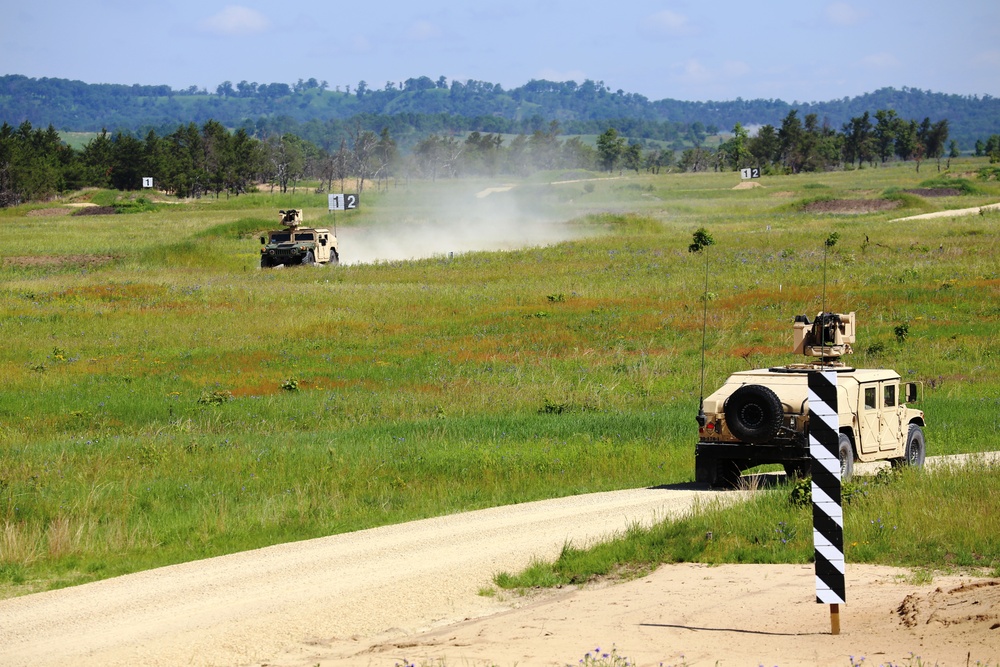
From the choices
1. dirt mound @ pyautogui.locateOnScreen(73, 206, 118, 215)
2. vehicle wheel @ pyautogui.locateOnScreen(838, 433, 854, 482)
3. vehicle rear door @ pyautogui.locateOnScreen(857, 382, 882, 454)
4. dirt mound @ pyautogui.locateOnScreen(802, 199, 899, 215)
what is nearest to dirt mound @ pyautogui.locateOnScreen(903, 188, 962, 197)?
dirt mound @ pyautogui.locateOnScreen(802, 199, 899, 215)

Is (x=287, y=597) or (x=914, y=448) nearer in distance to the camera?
(x=287, y=597)

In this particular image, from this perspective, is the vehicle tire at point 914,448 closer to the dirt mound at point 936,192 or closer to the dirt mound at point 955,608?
the dirt mound at point 955,608

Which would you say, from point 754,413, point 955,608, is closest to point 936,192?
point 754,413

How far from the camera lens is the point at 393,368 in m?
33.6

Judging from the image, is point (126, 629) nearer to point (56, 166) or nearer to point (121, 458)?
point (121, 458)

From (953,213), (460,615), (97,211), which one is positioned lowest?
(460,615)

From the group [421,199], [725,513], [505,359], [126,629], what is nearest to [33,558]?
[126,629]

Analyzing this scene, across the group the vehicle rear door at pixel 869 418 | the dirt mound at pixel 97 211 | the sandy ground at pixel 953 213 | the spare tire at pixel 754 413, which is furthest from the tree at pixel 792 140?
the spare tire at pixel 754 413

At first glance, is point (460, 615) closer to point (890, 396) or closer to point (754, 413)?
point (754, 413)

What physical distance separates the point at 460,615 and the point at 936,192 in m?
111

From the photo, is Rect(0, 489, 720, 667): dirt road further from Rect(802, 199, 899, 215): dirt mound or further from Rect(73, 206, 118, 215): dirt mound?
Rect(73, 206, 118, 215): dirt mound

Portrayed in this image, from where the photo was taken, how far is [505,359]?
115ft

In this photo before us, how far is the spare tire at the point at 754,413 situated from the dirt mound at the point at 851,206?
3108 inches

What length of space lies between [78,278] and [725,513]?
5019 cm
